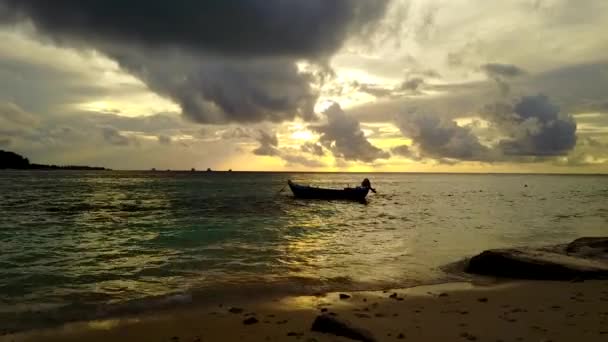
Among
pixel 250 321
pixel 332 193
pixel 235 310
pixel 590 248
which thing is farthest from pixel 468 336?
pixel 332 193

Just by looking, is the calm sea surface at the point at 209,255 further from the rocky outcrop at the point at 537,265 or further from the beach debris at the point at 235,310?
the beach debris at the point at 235,310

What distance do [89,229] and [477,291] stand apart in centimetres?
2161

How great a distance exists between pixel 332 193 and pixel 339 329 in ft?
165

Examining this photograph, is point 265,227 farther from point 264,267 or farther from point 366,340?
point 366,340

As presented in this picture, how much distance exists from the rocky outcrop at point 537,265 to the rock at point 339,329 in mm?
7979

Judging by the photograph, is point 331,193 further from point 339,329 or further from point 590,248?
point 339,329

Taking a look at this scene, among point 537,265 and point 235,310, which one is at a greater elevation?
point 537,265

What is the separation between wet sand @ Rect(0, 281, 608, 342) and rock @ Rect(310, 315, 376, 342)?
0.15 metres

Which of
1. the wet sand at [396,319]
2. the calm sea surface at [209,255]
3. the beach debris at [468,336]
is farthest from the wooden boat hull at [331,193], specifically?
the beach debris at [468,336]

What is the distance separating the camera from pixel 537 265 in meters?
13.1

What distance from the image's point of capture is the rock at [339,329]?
7043 millimetres

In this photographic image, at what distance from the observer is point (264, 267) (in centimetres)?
1517

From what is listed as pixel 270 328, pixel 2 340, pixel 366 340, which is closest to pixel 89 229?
pixel 2 340

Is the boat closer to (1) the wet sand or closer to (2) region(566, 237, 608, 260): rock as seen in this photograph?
(2) region(566, 237, 608, 260): rock
